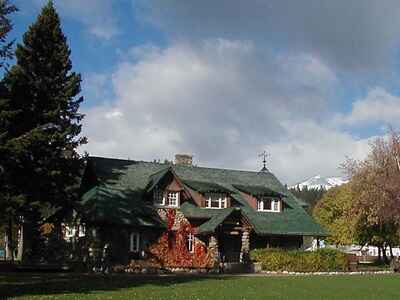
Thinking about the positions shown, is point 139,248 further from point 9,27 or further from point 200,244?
point 9,27

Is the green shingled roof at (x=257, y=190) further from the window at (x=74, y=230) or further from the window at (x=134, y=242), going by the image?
the window at (x=74, y=230)

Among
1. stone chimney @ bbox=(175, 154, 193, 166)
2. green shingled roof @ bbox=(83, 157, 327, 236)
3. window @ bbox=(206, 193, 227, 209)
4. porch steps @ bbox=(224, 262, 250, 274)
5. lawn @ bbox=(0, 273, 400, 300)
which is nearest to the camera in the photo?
lawn @ bbox=(0, 273, 400, 300)

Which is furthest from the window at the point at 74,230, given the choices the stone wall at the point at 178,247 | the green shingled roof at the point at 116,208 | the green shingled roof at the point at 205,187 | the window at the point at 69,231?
the green shingled roof at the point at 205,187

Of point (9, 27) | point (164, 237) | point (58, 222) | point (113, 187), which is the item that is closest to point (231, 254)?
point (164, 237)

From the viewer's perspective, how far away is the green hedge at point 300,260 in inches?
1721

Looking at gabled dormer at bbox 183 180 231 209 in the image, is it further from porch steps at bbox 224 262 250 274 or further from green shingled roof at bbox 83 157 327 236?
porch steps at bbox 224 262 250 274

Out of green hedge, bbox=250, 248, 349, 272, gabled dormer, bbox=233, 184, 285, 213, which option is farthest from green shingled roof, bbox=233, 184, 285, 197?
green hedge, bbox=250, 248, 349, 272

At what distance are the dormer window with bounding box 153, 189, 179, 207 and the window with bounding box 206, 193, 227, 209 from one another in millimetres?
3176

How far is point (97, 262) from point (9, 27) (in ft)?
73.4

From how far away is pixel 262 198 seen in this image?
2023 inches

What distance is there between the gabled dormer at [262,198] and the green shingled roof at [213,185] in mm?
437

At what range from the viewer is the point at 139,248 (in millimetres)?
43094

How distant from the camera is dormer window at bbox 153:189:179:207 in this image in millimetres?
45812

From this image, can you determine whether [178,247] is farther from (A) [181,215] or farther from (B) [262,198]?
(B) [262,198]
